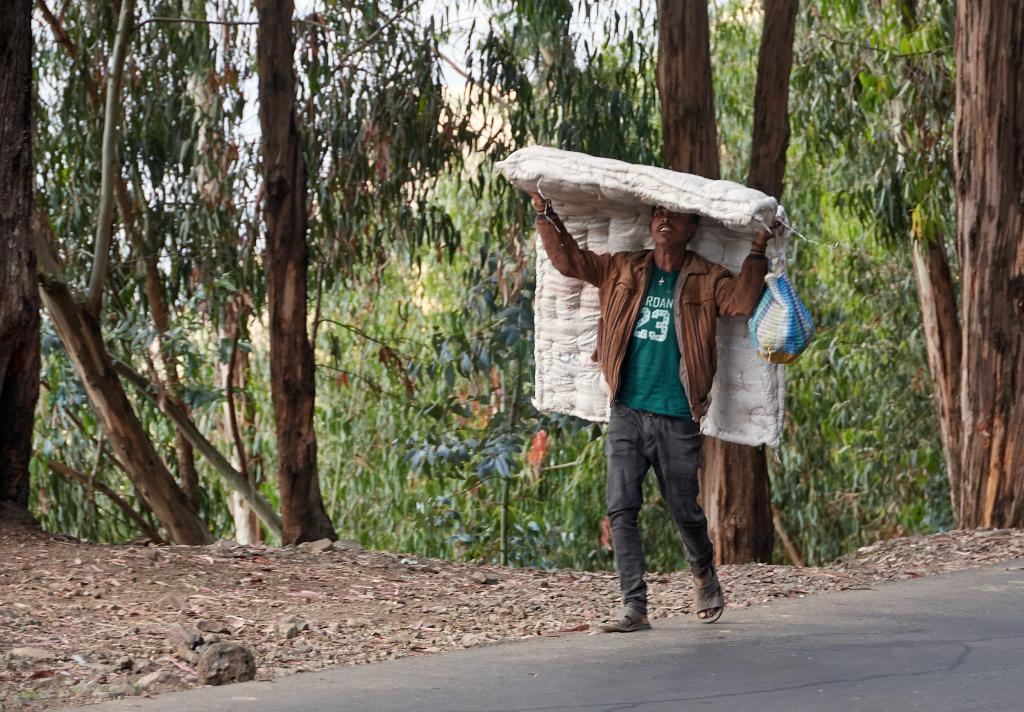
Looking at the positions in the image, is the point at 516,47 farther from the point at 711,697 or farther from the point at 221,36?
the point at 711,697

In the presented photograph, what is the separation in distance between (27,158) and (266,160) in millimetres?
1770

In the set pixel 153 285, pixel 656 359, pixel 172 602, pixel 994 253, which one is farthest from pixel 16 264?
pixel 994 253

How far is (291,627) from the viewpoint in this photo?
667 centimetres

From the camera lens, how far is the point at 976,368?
34.4ft

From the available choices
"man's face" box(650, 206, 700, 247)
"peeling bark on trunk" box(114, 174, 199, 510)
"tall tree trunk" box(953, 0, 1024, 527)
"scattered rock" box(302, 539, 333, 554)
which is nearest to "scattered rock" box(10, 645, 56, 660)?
"man's face" box(650, 206, 700, 247)

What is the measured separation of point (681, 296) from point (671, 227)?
0.30 m

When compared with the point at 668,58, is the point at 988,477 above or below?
below

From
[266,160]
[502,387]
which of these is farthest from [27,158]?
[502,387]

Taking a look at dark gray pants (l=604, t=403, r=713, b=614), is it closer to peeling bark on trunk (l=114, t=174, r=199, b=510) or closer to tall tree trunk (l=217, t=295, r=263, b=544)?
tall tree trunk (l=217, t=295, r=263, b=544)

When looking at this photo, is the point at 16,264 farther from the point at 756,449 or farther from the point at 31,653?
the point at 756,449

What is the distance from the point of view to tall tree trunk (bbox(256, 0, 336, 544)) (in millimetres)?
10133

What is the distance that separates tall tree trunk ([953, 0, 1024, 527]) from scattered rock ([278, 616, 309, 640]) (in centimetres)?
561

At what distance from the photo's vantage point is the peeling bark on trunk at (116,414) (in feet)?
36.6

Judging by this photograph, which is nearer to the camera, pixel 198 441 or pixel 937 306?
pixel 198 441
